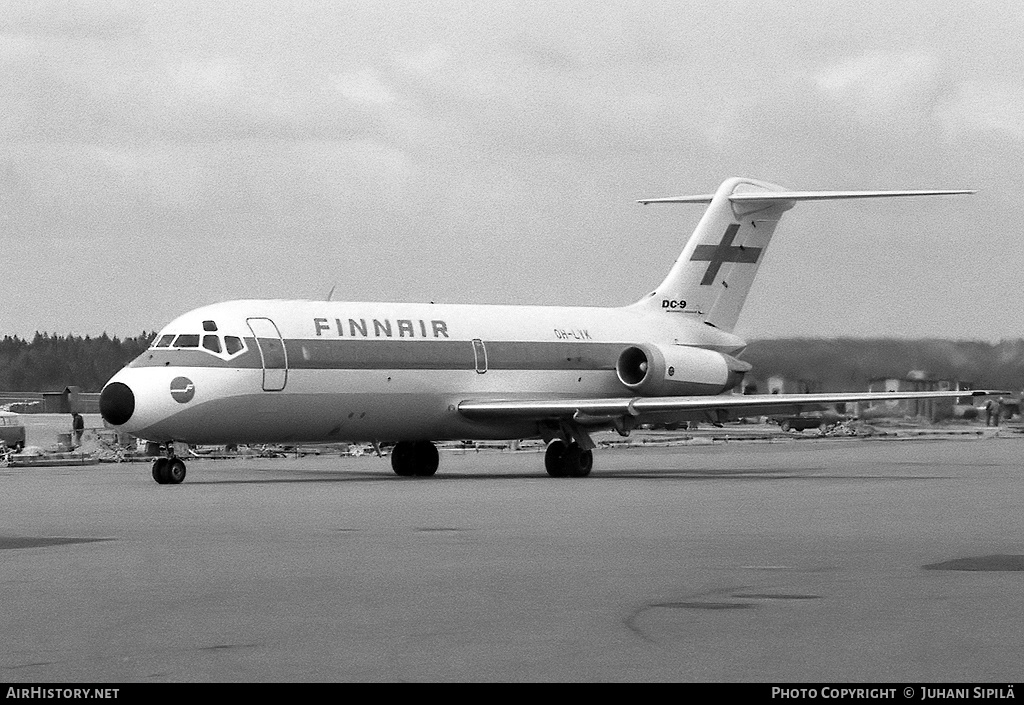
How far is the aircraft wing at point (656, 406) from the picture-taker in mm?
33125

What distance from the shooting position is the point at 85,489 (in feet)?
96.3

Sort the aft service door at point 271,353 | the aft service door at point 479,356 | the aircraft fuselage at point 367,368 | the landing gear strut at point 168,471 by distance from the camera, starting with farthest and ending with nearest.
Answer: the aft service door at point 479,356 → the aft service door at point 271,353 → the aircraft fuselage at point 367,368 → the landing gear strut at point 168,471

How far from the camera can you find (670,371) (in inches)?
1505

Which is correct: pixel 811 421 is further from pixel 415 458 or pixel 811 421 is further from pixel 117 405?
pixel 117 405

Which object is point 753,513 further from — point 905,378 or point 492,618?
point 905,378

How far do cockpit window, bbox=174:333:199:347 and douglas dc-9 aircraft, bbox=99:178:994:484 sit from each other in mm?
66

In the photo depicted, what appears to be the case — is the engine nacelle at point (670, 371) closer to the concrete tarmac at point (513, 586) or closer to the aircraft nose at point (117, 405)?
the concrete tarmac at point (513, 586)

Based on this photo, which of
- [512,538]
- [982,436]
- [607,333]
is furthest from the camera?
[982,436]

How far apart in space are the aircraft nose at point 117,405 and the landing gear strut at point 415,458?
7.65m

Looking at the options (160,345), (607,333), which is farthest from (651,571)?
(607,333)

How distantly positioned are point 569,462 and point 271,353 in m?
6.92

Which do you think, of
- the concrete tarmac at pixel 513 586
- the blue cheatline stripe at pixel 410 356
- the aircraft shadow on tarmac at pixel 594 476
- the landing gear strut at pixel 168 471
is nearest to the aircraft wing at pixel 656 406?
the blue cheatline stripe at pixel 410 356

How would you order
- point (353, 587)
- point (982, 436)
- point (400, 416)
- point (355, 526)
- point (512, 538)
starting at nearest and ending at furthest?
point (353, 587), point (512, 538), point (355, 526), point (400, 416), point (982, 436)
